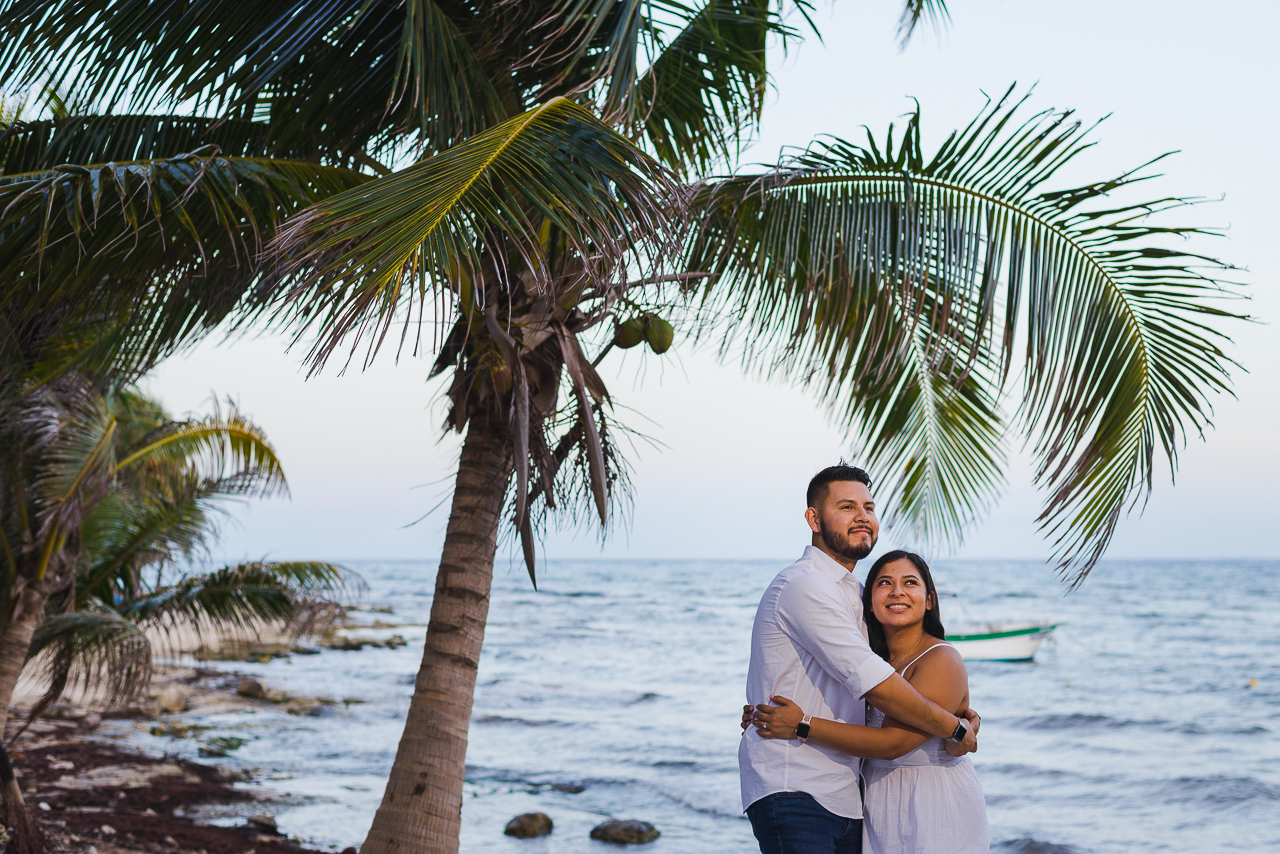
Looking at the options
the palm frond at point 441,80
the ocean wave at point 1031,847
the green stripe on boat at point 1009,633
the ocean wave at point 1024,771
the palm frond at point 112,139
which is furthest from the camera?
the green stripe on boat at point 1009,633

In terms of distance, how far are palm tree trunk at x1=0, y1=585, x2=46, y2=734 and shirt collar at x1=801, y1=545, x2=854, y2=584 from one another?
6.66m

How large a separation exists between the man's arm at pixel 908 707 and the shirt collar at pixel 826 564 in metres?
0.37

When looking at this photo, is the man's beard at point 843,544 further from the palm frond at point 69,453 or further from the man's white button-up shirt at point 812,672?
the palm frond at point 69,453

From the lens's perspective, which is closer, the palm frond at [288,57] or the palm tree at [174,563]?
the palm frond at [288,57]

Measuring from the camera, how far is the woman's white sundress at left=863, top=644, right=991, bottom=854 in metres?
2.80

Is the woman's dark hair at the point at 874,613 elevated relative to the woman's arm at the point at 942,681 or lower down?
elevated

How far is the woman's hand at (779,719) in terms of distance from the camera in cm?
276

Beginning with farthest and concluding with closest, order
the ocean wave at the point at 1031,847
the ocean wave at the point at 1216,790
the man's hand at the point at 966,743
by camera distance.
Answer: the ocean wave at the point at 1216,790
the ocean wave at the point at 1031,847
the man's hand at the point at 966,743

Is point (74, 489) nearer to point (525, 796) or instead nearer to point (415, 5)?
point (415, 5)

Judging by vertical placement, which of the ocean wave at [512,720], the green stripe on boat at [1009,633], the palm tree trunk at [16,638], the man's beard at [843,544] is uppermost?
the man's beard at [843,544]

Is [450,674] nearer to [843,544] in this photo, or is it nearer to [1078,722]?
[843,544]

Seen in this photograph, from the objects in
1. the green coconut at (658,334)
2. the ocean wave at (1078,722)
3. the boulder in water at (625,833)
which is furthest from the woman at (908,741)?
the ocean wave at (1078,722)

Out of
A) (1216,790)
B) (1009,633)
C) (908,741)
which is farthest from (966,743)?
(1009,633)

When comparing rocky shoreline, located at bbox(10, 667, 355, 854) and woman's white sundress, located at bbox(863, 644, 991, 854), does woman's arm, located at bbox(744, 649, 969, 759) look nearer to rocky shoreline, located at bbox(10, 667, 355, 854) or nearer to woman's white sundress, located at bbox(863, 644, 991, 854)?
woman's white sundress, located at bbox(863, 644, 991, 854)
